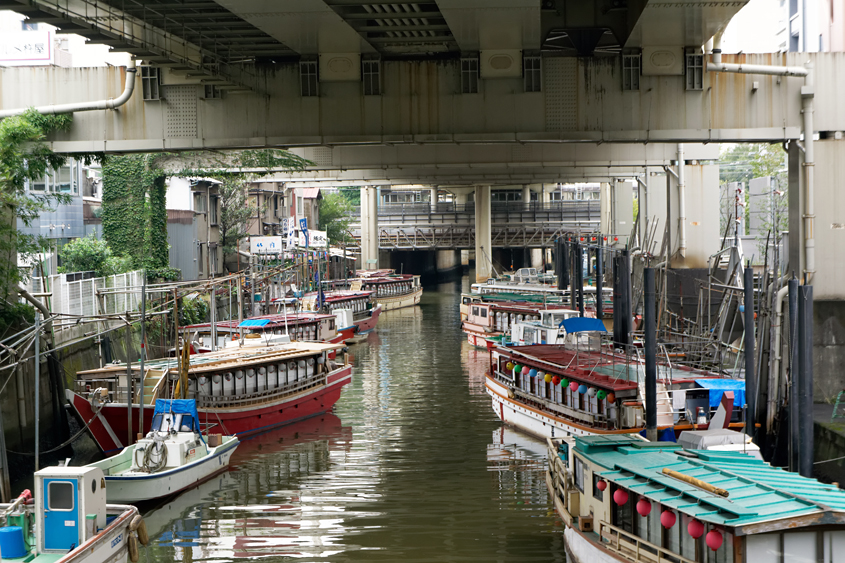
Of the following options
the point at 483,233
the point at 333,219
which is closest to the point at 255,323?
the point at 483,233

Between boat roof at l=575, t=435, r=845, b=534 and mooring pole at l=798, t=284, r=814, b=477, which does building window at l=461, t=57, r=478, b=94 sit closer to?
mooring pole at l=798, t=284, r=814, b=477

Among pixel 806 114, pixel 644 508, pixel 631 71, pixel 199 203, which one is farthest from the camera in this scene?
pixel 199 203

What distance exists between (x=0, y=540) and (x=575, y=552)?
10.8 metres

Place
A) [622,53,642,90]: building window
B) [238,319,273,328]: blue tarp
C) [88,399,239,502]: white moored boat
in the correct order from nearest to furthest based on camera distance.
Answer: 1. [88,399,239,502]: white moored boat
2. [622,53,642,90]: building window
3. [238,319,273,328]: blue tarp

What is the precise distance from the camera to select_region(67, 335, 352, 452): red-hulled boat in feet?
87.9

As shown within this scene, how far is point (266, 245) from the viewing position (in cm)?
5800

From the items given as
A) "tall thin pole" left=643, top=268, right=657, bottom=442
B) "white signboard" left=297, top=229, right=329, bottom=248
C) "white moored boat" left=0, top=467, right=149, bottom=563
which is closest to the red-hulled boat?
"white moored boat" left=0, top=467, right=149, bottom=563

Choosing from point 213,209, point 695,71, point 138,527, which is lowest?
point 138,527

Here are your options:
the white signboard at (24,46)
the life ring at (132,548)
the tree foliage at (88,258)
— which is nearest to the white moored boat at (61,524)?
the life ring at (132,548)

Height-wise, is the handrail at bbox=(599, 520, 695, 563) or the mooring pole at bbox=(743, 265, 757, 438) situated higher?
the mooring pole at bbox=(743, 265, 757, 438)

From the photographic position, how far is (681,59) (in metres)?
22.8

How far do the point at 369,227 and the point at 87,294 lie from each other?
55449 millimetres

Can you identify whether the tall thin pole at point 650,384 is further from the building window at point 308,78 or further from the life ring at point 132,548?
the life ring at point 132,548

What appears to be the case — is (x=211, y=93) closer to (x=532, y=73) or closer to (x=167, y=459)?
(x=532, y=73)
